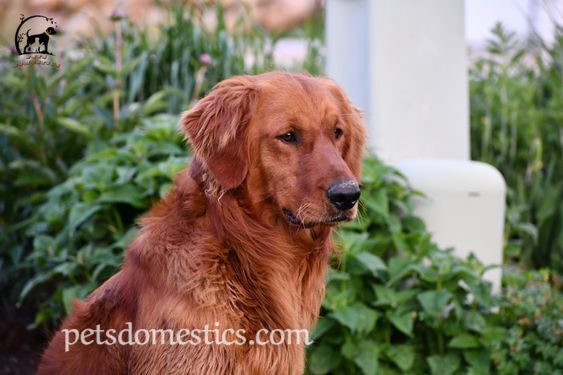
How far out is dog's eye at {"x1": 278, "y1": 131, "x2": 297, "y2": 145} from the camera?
2.58 m

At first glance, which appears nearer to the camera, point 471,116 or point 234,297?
point 234,297

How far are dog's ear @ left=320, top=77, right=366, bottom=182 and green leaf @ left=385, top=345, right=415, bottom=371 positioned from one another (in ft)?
4.35

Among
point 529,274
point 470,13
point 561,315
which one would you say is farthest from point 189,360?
point 470,13

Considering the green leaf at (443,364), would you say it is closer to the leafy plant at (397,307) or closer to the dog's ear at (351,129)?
the leafy plant at (397,307)

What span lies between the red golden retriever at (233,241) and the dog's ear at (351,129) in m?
0.08

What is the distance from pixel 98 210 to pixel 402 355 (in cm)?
180

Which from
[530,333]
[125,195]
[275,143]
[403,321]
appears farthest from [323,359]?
[275,143]

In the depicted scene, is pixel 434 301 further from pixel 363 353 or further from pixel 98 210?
pixel 98 210

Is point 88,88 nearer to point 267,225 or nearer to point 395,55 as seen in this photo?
point 395,55

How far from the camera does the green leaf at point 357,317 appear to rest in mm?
3631

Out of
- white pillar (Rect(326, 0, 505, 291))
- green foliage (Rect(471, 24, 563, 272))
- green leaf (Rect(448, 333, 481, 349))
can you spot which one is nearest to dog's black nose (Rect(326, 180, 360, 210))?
green leaf (Rect(448, 333, 481, 349))

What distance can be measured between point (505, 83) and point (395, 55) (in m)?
1.76

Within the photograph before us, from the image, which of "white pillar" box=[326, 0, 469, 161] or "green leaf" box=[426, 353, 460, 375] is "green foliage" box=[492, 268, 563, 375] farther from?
"white pillar" box=[326, 0, 469, 161]

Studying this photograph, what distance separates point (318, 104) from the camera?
2.62m
